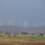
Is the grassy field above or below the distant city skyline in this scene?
below

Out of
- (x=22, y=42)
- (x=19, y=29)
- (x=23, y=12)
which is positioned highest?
(x=23, y=12)

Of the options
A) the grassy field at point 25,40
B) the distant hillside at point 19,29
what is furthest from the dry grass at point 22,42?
the distant hillside at point 19,29

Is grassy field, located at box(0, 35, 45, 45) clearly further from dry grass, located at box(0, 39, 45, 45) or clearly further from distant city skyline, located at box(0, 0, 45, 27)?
distant city skyline, located at box(0, 0, 45, 27)

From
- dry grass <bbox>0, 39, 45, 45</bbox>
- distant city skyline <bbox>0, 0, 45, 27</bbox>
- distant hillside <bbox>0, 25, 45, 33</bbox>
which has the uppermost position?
distant city skyline <bbox>0, 0, 45, 27</bbox>

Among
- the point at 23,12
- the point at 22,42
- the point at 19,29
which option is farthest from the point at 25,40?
the point at 23,12

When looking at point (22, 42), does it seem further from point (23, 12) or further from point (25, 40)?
point (23, 12)

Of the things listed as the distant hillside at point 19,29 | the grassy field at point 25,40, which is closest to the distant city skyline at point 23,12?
the distant hillside at point 19,29

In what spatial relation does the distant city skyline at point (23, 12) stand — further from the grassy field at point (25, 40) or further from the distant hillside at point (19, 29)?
the grassy field at point (25, 40)

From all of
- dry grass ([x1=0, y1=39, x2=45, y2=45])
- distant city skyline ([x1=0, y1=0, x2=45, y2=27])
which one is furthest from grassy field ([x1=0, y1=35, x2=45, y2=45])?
distant city skyline ([x1=0, y1=0, x2=45, y2=27])

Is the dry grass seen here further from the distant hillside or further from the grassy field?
the distant hillside

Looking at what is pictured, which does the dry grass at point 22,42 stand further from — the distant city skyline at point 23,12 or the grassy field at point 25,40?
the distant city skyline at point 23,12

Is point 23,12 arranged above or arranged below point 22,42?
above

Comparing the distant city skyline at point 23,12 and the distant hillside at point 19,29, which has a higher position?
the distant city skyline at point 23,12

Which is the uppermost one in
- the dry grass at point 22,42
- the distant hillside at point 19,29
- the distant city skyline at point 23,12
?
the distant city skyline at point 23,12
